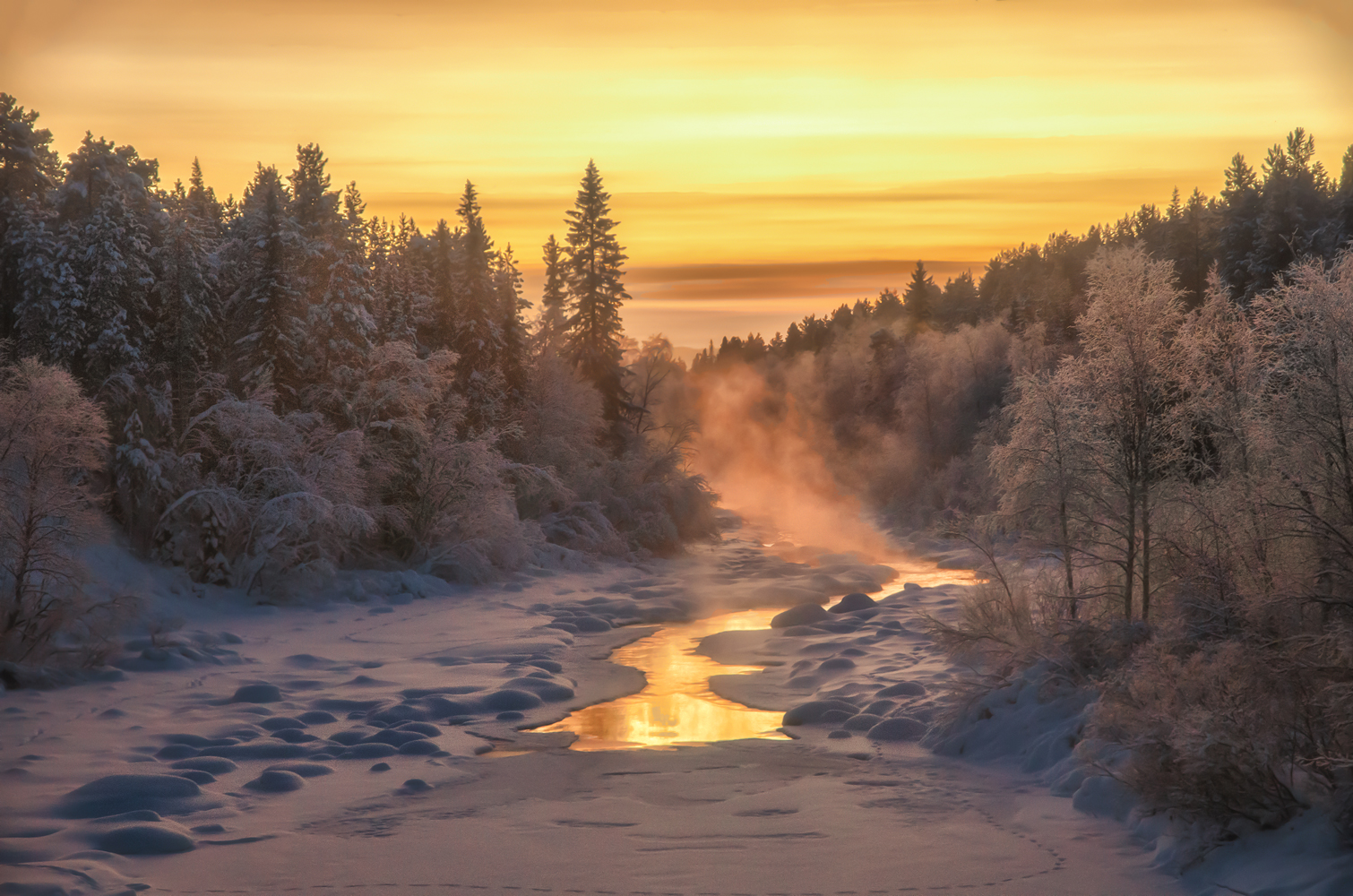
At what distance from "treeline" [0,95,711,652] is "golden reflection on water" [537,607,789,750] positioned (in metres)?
10.5

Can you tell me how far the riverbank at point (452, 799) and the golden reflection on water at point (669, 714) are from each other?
62 cm

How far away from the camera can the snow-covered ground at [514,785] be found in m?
10.4

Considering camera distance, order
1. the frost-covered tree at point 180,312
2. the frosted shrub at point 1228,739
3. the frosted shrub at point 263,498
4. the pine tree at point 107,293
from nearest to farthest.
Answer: the frosted shrub at point 1228,739, the frosted shrub at point 263,498, the pine tree at point 107,293, the frost-covered tree at point 180,312

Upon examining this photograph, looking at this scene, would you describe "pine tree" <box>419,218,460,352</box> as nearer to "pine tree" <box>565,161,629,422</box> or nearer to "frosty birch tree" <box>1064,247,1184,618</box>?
"pine tree" <box>565,161,629,422</box>

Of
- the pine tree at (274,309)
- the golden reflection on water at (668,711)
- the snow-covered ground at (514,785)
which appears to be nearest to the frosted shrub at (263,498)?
the pine tree at (274,309)

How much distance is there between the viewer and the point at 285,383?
3334 cm

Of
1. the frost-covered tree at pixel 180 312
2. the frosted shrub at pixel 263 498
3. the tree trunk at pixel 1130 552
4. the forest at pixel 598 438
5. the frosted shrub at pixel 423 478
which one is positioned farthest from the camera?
the frosted shrub at pixel 423 478

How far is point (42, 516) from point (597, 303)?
35.6 m

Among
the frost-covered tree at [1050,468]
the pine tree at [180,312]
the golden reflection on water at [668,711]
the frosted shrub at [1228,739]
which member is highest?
the pine tree at [180,312]

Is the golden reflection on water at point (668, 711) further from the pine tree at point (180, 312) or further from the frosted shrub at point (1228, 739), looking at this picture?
the pine tree at point (180, 312)

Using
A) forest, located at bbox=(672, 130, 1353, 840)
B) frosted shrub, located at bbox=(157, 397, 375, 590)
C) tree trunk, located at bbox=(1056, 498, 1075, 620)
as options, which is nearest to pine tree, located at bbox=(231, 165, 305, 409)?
frosted shrub, located at bbox=(157, 397, 375, 590)

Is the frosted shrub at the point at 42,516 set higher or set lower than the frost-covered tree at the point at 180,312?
lower

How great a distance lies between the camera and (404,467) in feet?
115

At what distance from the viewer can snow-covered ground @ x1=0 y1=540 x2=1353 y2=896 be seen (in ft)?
34.0
